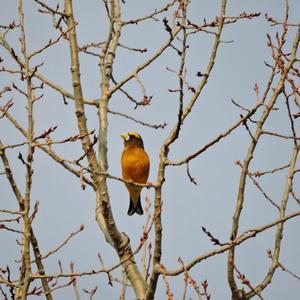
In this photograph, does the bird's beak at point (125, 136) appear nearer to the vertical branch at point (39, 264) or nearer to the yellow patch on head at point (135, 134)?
the yellow patch on head at point (135, 134)

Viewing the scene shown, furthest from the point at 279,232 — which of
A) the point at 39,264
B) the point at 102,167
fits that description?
the point at 39,264

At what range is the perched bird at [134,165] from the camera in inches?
341

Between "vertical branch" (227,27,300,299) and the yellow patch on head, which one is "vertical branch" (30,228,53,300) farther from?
the yellow patch on head

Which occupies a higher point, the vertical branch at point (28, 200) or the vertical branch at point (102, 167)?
the vertical branch at point (102, 167)

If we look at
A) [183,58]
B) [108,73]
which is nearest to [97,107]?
[108,73]

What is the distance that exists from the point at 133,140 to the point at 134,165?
610 mm

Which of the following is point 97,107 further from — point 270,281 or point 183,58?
point 270,281

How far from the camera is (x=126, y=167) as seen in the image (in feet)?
28.6

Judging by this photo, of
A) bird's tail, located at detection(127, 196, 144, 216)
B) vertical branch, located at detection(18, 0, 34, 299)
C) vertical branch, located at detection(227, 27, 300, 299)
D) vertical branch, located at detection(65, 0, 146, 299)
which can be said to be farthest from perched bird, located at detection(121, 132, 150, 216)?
vertical branch, located at detection(18, 0, 34, 299)

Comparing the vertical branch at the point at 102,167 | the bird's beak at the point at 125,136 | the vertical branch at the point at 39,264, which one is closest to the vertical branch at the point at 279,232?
the vertical branch at the point at 102,167

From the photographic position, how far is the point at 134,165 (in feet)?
28.6

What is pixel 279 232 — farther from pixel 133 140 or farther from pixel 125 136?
pixel 125 136

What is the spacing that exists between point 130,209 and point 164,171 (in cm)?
449

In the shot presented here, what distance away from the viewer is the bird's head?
916cm
